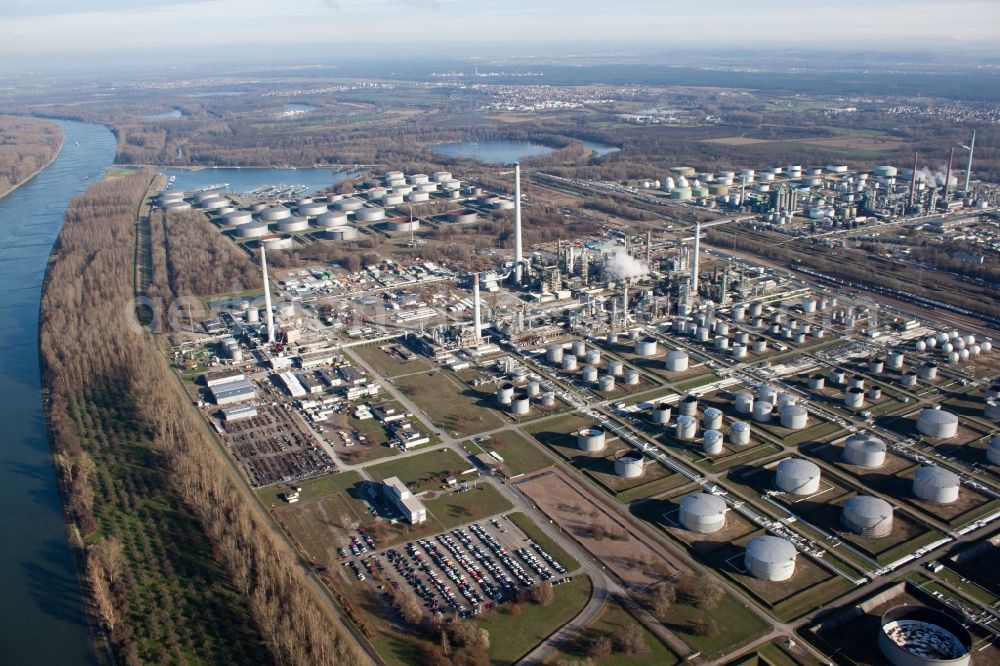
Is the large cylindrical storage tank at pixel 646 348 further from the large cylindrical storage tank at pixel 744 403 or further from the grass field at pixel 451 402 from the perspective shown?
the grass field at pixel 451 402

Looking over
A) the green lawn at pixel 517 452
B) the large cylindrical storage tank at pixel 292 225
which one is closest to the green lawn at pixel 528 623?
the green lawn at pixel 517 452

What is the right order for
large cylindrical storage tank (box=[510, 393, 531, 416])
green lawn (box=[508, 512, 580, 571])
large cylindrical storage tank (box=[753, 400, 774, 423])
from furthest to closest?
large cylindrical storage tank (box=[510, 393, 531, 416]) < large cylindrical storage tank (box=[753, 400, 774, 423]) < green lawn (box=[508, 512, 580, 571])

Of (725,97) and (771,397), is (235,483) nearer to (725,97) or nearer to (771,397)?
(771,397)

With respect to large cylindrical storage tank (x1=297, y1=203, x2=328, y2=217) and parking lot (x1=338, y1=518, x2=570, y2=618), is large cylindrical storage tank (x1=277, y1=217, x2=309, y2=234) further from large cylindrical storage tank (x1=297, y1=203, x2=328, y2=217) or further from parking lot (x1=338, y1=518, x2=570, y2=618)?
parking lot (x1=338, y1=518, x2=570, y2=618)

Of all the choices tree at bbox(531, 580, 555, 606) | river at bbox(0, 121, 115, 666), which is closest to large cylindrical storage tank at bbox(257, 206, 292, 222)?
river at bbox(0, 121, 115, 666)

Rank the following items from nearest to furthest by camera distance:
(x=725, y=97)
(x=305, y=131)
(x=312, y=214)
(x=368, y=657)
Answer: (x=368, y=657)
(x=312, y=214)
(x=305, y=131)
(x=725, y=97)

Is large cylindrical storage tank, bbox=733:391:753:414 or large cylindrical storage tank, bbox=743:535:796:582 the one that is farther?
large cylindrical storage tank, bbox=733:391:753:414

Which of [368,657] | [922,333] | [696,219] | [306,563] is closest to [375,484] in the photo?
[306,563]
